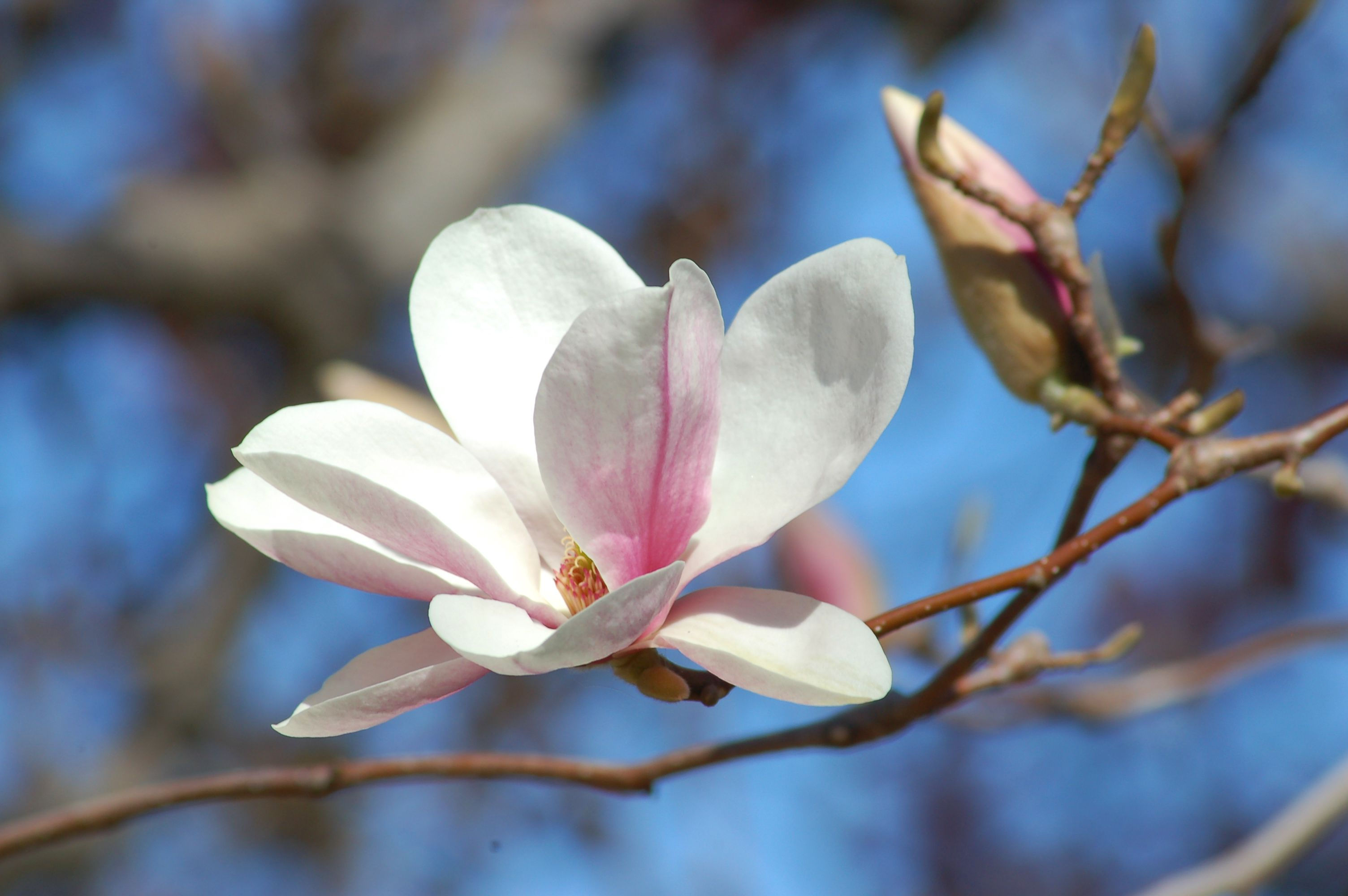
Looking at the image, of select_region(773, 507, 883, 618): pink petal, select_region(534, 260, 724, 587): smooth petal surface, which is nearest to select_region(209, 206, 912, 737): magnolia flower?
select_region(534, 260, 724, 587): smooth petal surface

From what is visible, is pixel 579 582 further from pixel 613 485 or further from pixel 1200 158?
pixel 1200 158

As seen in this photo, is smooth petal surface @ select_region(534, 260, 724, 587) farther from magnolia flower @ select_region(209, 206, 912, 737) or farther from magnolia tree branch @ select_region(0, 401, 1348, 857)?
magnolia tree branch @ select_region(0, 401, 1348, 857)

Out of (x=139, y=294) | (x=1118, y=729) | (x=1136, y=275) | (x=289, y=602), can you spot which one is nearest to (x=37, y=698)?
(x=289, y=602)

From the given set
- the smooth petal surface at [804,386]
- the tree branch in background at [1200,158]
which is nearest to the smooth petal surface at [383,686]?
the smooth petal surface at [804,386]

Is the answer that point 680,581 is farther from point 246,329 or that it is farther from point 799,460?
point 246,329

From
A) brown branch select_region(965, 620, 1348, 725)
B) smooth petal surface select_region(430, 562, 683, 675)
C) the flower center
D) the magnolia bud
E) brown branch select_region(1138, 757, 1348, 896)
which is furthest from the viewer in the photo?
brown branch select_region(965, 620, 1348, 725)
